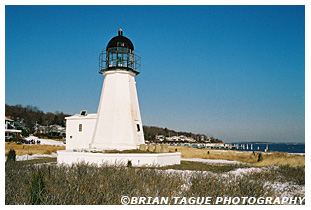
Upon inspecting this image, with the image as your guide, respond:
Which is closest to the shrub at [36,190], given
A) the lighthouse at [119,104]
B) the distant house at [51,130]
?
the lighthouse at [119,104]

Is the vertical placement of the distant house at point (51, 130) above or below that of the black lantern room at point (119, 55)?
below

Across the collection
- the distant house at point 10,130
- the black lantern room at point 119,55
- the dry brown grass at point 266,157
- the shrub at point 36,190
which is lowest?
the dry brown grass at point 266,157

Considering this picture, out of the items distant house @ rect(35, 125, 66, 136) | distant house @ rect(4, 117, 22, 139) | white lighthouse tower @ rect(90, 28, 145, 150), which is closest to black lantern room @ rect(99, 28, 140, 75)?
white lighthouse tower @ rect(90, 28, 145, 150)

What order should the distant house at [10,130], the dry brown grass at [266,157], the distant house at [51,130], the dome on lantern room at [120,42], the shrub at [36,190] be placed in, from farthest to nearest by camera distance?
the distant house at [51,130] → the distant house at [10,130] → the dome on lantern room at [120,42] → the dry brown grass at [266,157] → the shrub at [36,190]

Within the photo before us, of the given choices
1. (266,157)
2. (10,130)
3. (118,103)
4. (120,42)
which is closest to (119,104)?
(118,103)

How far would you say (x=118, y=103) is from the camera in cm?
2109

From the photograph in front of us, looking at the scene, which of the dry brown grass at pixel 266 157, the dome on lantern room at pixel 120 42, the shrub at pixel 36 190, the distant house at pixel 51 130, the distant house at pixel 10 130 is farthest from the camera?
the distant house at pixel 51 130

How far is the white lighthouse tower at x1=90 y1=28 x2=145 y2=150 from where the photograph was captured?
20.6 meters

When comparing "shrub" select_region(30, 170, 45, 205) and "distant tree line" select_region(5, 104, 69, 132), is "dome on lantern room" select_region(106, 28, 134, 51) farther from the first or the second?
"distant tree line" select_region(5, 104, 69, 132)

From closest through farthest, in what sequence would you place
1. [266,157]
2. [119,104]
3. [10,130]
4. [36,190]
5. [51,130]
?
[36,190] < [119,104] < [266,157] < [10,130] < [51,130]

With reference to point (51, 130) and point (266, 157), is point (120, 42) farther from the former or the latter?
point (51, 130)

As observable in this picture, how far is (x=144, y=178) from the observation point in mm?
9625

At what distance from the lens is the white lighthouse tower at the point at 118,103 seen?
20.6 m

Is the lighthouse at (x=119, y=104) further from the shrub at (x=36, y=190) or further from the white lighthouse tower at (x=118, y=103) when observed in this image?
the shrub at (x=36, y=190)
